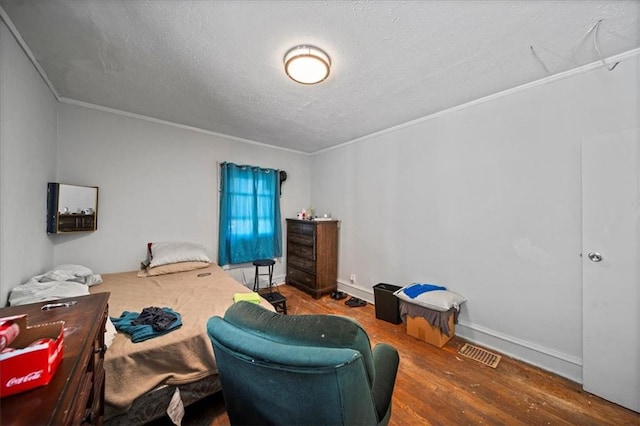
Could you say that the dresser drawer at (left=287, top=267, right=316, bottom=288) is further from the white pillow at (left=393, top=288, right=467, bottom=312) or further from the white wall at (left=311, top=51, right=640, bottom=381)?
the white pillow at (left=393, top=288, right=467, bottom=312)

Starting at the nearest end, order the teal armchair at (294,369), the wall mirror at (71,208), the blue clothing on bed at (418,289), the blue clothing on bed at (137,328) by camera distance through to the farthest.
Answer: the teal armchair at (294,369), the blue clothing on bed at (137,328), the wall mirror at (71,208), the blue clothing on bed at (418,289)

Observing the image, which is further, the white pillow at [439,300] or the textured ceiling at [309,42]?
the white pillow at [439,300]

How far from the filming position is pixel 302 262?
397 centimetres

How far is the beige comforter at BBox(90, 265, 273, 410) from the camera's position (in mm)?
1305

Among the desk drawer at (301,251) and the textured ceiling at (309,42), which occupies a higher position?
the textured ceiling at (309,42)

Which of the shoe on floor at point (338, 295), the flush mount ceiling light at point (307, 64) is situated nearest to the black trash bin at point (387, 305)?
the shoe on floor at point (338, 295)

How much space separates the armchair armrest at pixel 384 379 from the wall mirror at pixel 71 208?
10.3 feet

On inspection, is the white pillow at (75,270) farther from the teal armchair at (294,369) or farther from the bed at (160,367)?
the teal armchair at (294,369)

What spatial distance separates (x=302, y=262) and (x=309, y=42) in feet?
10.2

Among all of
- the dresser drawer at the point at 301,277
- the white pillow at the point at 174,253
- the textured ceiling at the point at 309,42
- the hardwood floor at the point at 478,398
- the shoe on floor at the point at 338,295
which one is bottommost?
the hardwood floor at the point at 478,398

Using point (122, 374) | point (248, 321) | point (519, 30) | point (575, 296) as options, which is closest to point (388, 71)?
point (519, 30)

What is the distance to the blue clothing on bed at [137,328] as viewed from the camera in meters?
1.45

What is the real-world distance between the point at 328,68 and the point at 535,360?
10.1 feet

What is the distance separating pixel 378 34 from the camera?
155cm
